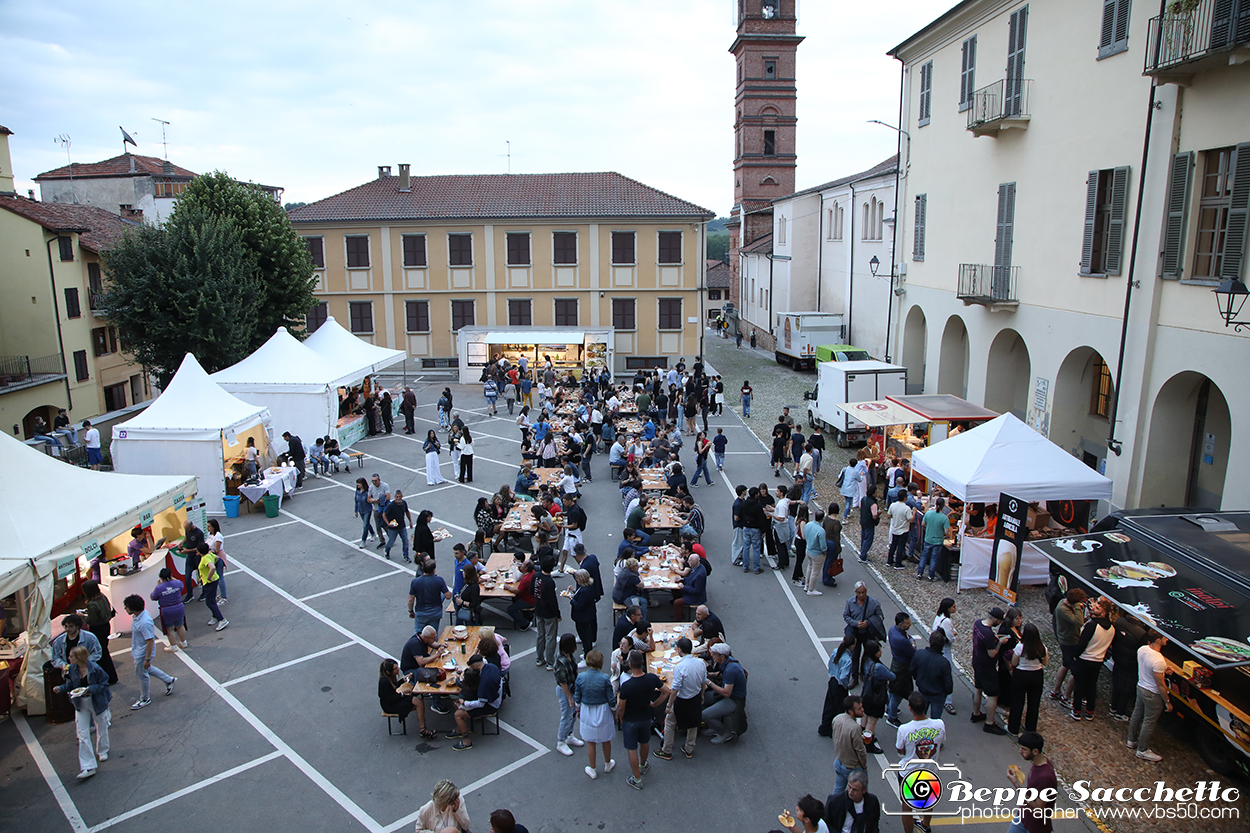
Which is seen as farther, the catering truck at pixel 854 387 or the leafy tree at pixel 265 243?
the leafy tree at pixel 265 243

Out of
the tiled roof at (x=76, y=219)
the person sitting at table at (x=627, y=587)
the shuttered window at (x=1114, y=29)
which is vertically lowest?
the person sitting at table at (x=627, y=587)

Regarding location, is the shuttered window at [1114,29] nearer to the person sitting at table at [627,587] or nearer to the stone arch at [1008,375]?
the stone arch at [1008,375]

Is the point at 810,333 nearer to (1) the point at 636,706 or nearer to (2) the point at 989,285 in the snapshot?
(2) the point at 989,285

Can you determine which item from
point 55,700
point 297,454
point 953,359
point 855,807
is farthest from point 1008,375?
point 55,700

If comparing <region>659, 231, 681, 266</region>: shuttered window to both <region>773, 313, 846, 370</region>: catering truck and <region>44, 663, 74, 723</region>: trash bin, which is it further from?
<region>44, 663, 74, 723</region>: trash bin

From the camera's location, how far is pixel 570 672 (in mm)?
8883

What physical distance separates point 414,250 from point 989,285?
1016 inches

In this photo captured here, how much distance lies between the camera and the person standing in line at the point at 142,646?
9.35 m

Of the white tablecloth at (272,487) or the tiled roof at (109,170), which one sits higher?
the tiled roof at (109,170)

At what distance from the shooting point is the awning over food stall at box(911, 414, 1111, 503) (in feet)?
40.8

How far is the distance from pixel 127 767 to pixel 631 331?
29444mm

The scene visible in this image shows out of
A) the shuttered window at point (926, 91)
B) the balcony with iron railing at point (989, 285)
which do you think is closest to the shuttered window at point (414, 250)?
the shuttered window at point (926, 91)

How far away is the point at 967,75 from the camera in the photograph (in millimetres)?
19891

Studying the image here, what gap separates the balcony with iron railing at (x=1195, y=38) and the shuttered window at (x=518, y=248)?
2655 centimetres
